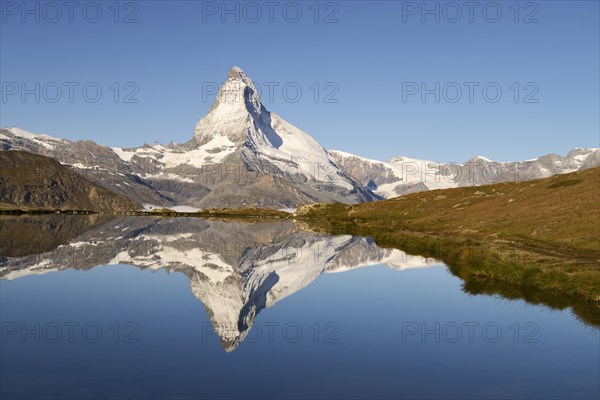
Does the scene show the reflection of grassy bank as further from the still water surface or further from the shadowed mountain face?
the shadowed mountain face

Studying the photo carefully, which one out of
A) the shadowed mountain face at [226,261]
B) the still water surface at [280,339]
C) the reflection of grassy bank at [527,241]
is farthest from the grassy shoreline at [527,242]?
the shadowed mountain face at [226,261]

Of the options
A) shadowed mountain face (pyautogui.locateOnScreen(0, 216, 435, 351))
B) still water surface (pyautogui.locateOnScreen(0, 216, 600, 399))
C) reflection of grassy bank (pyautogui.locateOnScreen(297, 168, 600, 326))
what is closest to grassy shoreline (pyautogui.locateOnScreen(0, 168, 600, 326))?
reflection of grassy bank (pyautogui.locateOnScreen(297, 168, 600, 326))

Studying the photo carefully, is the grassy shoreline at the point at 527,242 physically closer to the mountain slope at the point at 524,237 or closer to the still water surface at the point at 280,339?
the mountain slope at the point at 524,237

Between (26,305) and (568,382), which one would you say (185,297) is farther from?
(568,382)

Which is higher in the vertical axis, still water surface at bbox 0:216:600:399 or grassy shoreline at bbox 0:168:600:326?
grassy shoreline at bbox 0:168:600:326

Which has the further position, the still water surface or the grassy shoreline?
the grassy shoreline

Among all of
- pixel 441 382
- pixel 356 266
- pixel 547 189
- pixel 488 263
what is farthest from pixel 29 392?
pixel 547 189

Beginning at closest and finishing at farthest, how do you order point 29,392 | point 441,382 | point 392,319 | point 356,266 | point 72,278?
point 29,392 → point 441,382 → point 392,319 → point 72,278 → point 356,266
